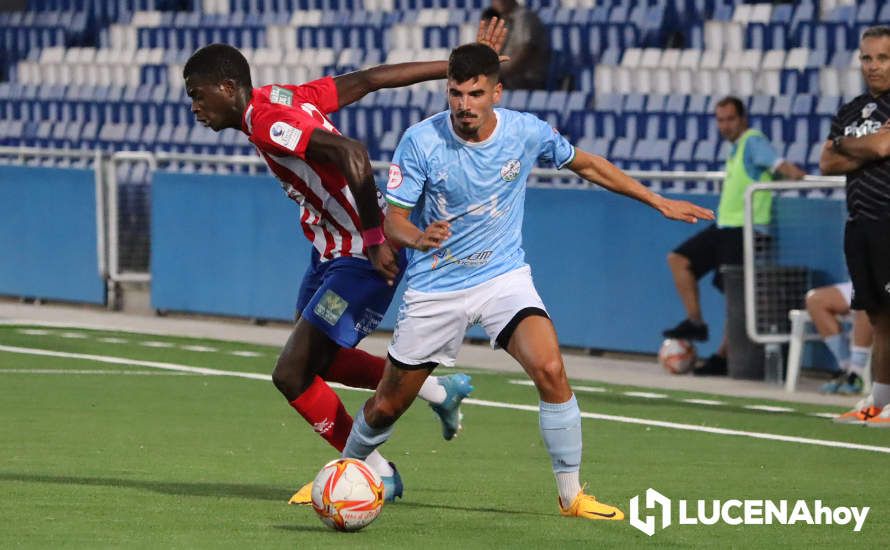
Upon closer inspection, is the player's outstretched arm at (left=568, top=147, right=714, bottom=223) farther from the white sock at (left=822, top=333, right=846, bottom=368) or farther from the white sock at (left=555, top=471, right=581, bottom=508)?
the white sock at (left=822, top=333, right=846, bottom=368)

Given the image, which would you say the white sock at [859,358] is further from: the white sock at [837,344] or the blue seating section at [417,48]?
the blue seating section at [417,48]

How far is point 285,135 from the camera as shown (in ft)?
25.0

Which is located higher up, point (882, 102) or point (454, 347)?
A: point (882, 102)

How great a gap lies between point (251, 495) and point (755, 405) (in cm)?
520

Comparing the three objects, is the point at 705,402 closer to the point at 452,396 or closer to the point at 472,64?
the point at 452,396

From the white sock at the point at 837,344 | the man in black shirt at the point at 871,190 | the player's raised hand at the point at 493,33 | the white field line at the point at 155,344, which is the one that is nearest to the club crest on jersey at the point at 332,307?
the player's raised hand at the point at 493,33

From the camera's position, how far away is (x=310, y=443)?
1020 centimetres

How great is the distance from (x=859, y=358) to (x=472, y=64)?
6.19 meters

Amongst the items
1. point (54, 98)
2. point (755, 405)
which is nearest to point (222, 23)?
point (54, 98)

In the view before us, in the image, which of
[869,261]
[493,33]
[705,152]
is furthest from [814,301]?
[493,33]

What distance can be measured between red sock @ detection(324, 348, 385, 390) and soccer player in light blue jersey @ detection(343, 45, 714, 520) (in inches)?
26.1

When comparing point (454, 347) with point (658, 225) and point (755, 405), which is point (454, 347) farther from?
point (658, 225)

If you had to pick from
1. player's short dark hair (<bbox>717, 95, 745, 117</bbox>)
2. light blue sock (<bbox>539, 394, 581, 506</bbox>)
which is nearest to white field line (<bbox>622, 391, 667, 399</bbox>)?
player's short dark hair (<bbox>717, 95, 745, 117</bbox>)

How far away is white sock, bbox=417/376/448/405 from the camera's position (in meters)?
8.58
